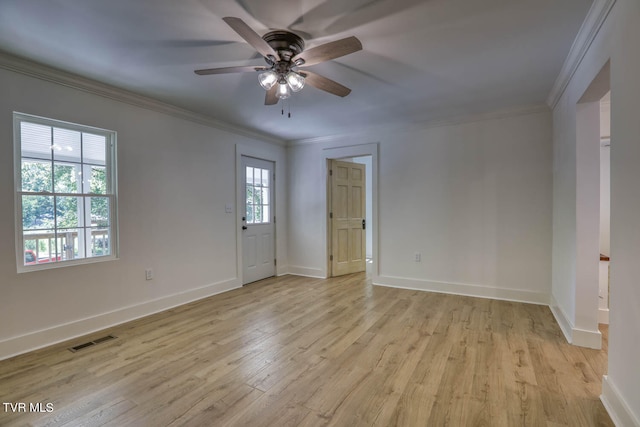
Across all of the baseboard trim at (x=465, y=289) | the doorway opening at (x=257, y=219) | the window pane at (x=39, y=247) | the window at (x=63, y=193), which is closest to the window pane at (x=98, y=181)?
the window at (x=63, y=193)

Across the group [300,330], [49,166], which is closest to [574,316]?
[300,330]

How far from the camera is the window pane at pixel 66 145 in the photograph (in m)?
2.80

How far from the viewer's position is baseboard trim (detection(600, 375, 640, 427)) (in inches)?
61.0

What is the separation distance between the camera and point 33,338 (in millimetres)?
2596

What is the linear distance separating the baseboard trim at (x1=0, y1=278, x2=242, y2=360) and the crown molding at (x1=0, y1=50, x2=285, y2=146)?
2198 mm

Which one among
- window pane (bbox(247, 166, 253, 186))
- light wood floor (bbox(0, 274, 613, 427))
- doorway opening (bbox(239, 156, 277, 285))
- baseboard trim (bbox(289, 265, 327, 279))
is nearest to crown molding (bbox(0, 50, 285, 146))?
window pane (bbox(247, 166, 253, 186))

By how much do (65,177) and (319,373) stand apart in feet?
9.42

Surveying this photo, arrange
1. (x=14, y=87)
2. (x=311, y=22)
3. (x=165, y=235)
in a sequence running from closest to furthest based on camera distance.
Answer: (x=311, y=22), (x=14, y=87), (x=165, y=235)

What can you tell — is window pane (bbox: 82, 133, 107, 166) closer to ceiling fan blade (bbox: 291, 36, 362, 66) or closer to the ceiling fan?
the ceiling fan

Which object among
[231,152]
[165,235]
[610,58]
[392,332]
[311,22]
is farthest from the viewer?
[231,152]

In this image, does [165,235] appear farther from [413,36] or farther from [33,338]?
[413,36]

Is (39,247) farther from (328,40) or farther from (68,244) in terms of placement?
(328,40)

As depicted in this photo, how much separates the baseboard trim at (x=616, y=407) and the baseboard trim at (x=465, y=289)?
2.04 meters

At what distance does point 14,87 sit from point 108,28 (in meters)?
1.17
